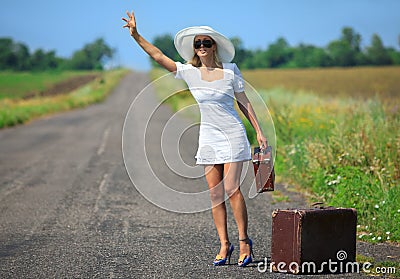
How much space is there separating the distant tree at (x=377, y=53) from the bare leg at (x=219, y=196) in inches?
3694

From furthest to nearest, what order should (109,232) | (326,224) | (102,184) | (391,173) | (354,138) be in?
(102,184)
(354,138)
(391,173)
(109,232)
(326,224)

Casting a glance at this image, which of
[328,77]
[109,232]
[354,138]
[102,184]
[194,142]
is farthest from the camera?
[328,77]

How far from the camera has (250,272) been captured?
5.78 metres

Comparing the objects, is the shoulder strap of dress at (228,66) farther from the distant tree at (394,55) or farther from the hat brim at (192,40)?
the distant tree at (394,55)

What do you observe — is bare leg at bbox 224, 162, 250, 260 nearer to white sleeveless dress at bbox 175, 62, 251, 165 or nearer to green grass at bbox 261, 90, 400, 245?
white sleeveless dress at bbox 175, 62, 251, 165

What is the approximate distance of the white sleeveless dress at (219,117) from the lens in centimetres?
599

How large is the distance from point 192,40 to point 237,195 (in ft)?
4.77

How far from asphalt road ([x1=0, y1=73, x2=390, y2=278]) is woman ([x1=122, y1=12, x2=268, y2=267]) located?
50cm

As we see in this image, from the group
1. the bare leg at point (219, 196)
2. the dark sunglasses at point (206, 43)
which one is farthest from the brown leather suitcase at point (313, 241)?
the dark sunglasses at point (206, 43)

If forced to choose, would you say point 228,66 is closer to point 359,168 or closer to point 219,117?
point 219,117

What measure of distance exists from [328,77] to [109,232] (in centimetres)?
6583

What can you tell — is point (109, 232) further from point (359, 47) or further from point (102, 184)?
point (359, 47)

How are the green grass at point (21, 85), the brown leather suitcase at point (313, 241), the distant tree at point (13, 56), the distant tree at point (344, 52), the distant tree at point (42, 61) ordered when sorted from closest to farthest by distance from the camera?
the brown leather suitcase at point (313, 241) < the green grass at point (21, 85) < the distant tree at point (344, 52) < the distant tree at point (13, 56) < the distant tree at point (42, 61)

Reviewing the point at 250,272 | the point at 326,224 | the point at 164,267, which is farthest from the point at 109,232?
the point at 326,224
